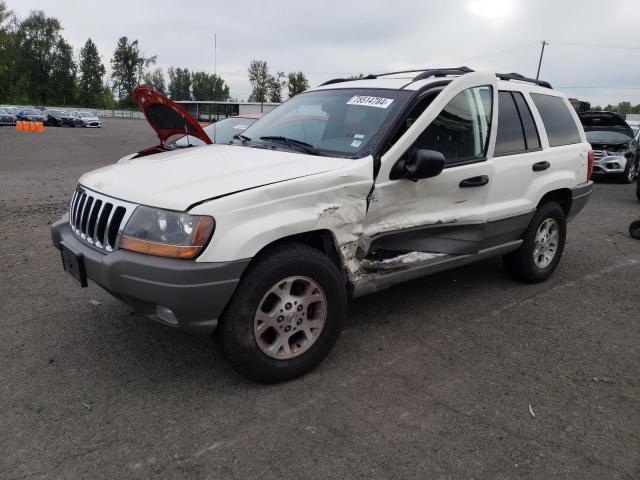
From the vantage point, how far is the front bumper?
2.62 metres

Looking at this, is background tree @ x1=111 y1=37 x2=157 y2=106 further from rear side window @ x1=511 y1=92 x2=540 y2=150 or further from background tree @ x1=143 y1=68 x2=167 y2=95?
rear side window @ x1=511 y1=92 x2=540 y2=150

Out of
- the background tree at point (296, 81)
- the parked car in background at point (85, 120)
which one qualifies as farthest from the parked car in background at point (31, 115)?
the background tree at point (296, 81)

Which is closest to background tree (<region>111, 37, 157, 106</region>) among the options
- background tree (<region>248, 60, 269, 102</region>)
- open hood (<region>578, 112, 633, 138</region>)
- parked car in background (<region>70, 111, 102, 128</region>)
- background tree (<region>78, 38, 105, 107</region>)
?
background tree (<region>78, 38, 105, 107</region>)

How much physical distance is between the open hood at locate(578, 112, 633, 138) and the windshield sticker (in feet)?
38.9

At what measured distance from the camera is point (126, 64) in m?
94.2

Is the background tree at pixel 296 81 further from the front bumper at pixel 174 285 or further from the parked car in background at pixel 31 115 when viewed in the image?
the front bumper at pixel 174 285

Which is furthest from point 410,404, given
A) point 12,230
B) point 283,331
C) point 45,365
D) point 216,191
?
point 12,230

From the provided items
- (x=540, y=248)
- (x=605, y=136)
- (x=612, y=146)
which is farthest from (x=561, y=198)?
(x=605, y=136)

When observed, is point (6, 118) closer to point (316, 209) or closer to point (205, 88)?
point (316, 209)

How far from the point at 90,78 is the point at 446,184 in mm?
102571

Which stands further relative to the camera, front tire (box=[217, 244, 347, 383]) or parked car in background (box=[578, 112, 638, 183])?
parked car in background (box=[578, 112, 638, 183])

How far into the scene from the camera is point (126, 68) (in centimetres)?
9444

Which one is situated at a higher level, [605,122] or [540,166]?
[605,122]

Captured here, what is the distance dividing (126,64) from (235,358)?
10284 centimetres
